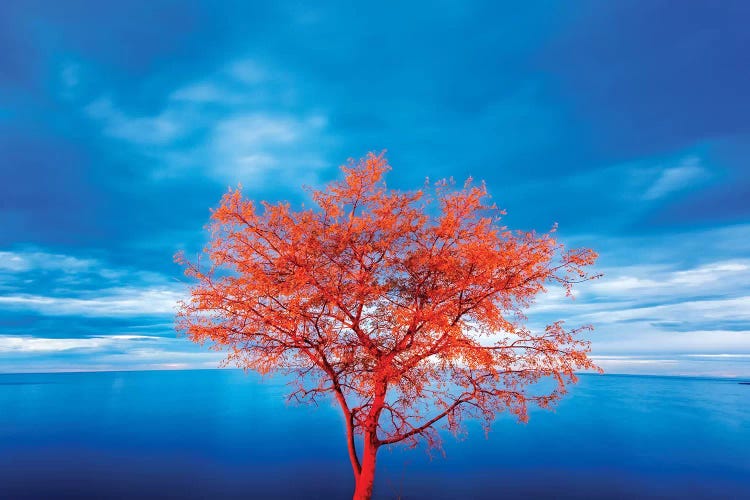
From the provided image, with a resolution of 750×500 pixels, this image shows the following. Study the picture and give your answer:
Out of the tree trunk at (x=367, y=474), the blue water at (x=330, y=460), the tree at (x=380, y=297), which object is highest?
the tree at (x=380, y=297)

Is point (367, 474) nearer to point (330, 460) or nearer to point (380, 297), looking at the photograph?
point (380, 297)

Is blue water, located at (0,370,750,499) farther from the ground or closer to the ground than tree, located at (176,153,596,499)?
closer to the ground

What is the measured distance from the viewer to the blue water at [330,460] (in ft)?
156

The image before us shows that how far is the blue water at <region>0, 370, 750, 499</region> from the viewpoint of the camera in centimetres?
4744

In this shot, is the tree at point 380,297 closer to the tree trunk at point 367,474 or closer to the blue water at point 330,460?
the tree trunk at point 367,474

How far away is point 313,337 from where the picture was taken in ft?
71.8

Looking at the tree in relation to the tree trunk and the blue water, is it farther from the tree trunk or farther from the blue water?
the blue water

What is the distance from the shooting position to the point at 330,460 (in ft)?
198

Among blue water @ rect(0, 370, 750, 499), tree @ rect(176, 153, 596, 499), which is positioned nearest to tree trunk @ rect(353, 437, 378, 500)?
tree @ rect(176, 153, 596, 499)

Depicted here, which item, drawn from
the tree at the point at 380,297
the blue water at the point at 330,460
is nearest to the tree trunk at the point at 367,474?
the tree at the point at 380,297

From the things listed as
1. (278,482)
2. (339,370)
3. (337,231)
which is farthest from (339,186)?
(278,482)

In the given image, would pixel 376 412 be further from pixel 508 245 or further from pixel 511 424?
pixel 511 424

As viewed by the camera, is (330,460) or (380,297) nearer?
(380,297)

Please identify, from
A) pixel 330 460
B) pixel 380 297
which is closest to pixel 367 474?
pixel 380 297
